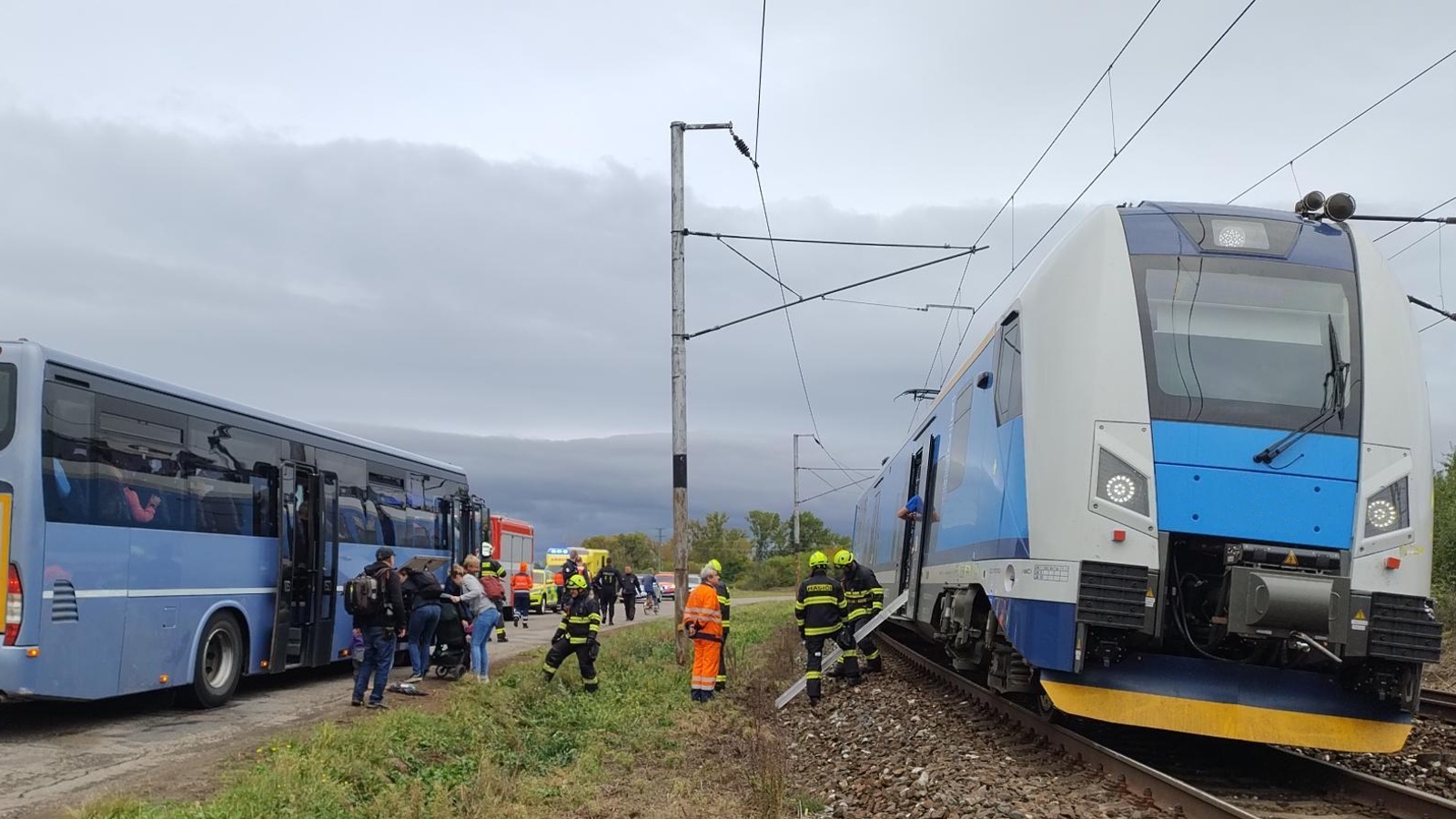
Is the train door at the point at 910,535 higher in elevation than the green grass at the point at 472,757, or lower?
higher

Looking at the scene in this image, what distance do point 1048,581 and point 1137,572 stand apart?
0.57 meters

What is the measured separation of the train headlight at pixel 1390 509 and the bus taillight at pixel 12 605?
31.2 feet

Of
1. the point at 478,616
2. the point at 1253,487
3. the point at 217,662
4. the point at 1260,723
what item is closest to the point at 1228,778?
the point at 1260,723

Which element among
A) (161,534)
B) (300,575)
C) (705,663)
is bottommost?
(705,663)

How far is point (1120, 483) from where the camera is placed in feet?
25.0

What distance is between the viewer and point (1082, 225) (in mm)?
8492

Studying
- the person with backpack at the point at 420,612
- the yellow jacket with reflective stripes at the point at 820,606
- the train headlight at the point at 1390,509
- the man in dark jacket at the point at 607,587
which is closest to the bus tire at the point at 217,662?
the person with backpack at the point at 420,612

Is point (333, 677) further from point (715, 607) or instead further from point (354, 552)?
point (715, 607)

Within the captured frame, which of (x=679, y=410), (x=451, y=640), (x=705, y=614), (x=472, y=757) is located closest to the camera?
(x=472, y=757)

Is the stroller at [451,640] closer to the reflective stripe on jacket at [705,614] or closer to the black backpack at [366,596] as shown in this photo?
the black backpack at [366,596]

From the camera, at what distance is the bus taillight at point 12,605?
29.9 ft

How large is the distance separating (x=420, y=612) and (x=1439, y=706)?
10.6m

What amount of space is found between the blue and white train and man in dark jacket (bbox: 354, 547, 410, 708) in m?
6.32

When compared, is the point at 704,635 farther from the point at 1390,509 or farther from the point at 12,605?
the point at 1390,509
